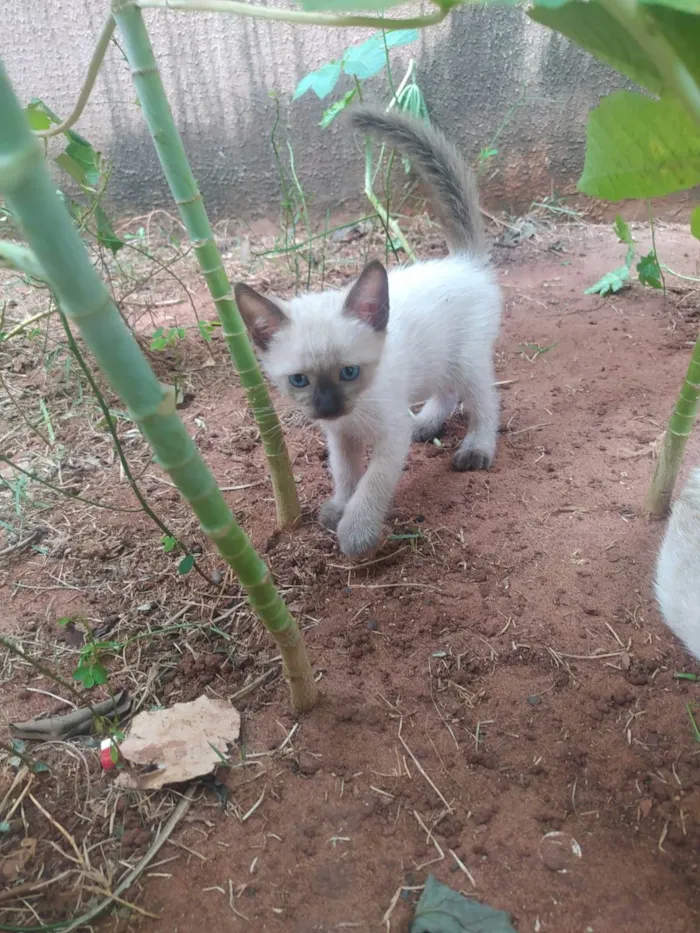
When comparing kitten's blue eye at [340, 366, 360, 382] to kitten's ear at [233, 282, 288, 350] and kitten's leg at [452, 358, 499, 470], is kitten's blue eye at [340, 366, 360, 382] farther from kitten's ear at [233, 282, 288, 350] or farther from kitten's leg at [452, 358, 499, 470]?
kitten's leg at [452, 358, 499, 470]

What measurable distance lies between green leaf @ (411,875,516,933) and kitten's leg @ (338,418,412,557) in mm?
969

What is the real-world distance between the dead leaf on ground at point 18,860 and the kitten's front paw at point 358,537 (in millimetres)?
1070

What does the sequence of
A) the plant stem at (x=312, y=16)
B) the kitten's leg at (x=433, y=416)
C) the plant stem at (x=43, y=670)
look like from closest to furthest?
the plant stem at (x=312, y=16), the plant stem at (x=43, y=670), the kitten's leg at (x=433, y=416)

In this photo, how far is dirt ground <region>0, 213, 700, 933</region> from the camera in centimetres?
121

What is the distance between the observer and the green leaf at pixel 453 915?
112cm

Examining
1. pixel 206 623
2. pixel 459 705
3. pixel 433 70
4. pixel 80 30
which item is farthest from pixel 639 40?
pixel 80 30

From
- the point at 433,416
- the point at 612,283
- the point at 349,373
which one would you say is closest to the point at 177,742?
the point at 349,373

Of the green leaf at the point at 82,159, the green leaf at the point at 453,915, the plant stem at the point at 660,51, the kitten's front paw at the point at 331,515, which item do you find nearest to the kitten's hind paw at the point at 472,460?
the kitten's front paw at the point at 331,515

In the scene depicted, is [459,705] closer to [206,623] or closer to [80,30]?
[206,623]

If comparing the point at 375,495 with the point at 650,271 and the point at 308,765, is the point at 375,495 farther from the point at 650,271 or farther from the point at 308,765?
the point at 650,271

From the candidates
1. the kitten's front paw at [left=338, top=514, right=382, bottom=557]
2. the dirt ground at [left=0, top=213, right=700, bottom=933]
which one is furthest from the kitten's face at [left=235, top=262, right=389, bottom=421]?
the dirt ground at [left=0, top=213, right=700, bottom=933]

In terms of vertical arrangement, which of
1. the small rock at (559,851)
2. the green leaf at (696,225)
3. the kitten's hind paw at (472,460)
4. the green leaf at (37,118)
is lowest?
the small rock at (559,851)

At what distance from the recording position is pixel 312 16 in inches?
28.6

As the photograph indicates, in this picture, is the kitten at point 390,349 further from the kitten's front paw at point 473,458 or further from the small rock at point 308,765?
the small rock at point 308,765
